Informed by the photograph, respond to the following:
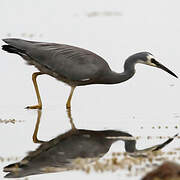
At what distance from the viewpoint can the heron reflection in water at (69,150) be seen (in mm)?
8594

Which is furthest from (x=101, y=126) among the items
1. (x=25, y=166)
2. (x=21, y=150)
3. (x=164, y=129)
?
→ (x=25, y=166)

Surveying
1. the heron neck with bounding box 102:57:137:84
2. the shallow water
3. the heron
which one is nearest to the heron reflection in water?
the shallow water

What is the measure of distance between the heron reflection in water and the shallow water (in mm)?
134

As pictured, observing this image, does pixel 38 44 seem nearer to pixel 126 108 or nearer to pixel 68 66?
pixel 68 66

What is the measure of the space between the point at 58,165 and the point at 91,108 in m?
3.89

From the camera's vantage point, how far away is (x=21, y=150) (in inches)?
378

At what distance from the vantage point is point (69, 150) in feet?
31.4

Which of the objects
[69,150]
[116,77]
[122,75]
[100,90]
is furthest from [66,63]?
[69,150]

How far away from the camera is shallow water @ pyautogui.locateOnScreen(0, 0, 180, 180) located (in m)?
10.5

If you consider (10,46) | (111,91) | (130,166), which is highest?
(10,46)

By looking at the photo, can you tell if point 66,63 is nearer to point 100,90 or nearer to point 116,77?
point 116,77

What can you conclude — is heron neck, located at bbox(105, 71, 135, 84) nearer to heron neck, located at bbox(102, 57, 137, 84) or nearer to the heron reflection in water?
heron neck, located at bbox(102, 57, 137, 84)

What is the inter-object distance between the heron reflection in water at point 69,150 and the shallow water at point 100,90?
0.13 m

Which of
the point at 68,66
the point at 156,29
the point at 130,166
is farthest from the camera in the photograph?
the point at 156,29
